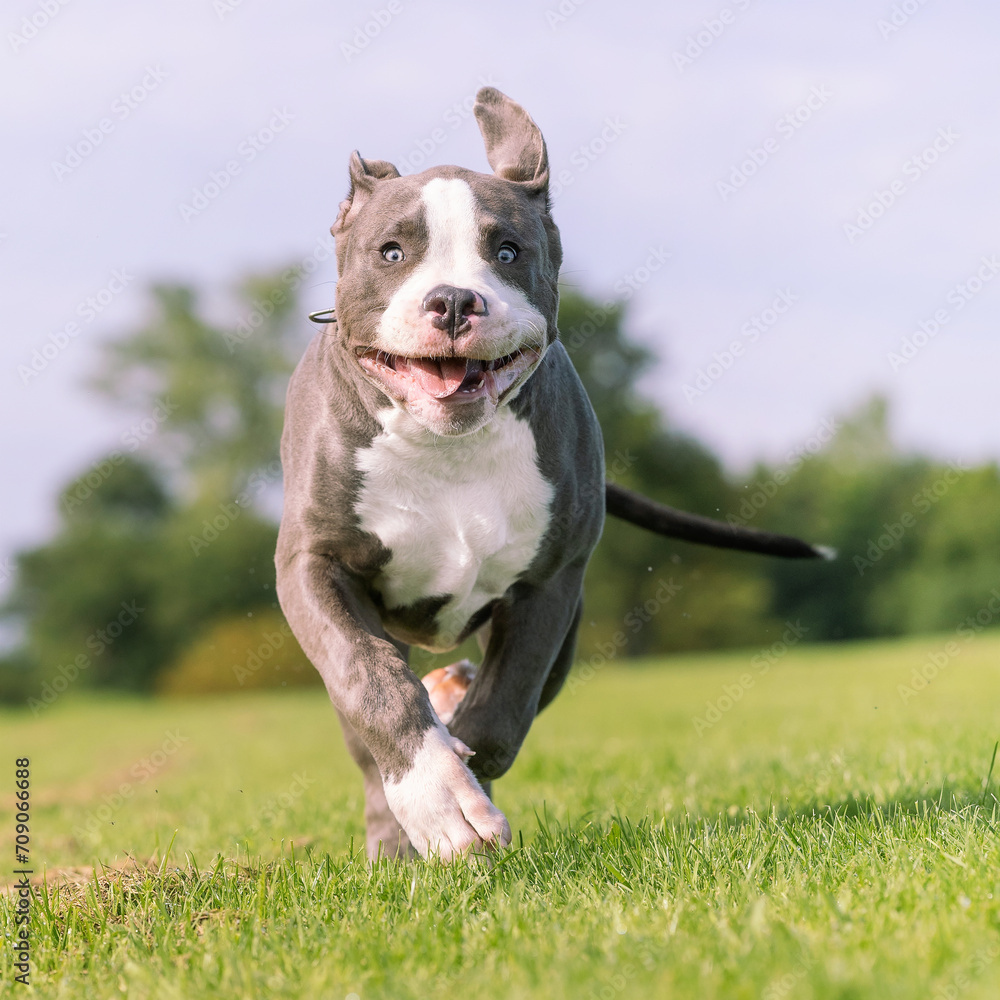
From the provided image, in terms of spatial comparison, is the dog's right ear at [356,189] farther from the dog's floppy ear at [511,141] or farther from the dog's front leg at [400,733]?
the dog's front leg at [400,733]

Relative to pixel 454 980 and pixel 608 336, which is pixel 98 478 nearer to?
pixel 608 336

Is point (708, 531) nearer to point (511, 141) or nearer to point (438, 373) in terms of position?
point (511, 141)

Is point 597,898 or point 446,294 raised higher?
point 446,294

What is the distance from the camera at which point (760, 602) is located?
87.1 feet

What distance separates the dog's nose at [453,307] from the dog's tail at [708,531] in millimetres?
1856

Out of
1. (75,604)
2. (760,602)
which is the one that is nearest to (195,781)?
(75,604)

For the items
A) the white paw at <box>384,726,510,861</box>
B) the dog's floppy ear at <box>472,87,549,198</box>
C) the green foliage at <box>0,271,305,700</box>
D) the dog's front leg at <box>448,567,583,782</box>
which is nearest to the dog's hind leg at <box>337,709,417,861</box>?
the dog's front leg at <box>448,567,583,782</box>

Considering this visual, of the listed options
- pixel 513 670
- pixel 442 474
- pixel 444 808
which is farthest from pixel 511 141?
pixel 444 808

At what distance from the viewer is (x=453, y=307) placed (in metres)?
3.19

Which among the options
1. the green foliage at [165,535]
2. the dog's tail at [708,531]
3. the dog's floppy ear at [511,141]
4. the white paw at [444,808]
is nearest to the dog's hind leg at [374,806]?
the white paw at [444,808]

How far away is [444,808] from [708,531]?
2.22 meters

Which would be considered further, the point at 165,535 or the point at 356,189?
the point at 165,535

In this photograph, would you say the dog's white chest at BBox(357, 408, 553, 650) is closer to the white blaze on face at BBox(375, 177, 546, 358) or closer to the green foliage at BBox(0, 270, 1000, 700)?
the white blaze on face at BBox(375, 177, 546, 358)

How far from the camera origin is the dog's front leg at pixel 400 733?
10.3 ft
